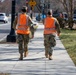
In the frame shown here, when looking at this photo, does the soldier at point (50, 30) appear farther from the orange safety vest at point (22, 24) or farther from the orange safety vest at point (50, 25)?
the orange safety vest at point (22, 24)

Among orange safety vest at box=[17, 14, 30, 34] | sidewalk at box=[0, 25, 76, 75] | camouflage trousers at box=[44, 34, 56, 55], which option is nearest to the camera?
sidewalk at box=[0, 25, 76, 75]

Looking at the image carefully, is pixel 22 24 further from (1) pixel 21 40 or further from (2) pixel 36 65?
(2) pixel 36 65

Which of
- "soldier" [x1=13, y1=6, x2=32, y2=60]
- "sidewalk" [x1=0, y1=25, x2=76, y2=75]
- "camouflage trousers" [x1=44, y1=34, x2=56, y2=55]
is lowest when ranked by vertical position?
"sidewalk" [x1=0, y1=25, x2=76, y2=75]

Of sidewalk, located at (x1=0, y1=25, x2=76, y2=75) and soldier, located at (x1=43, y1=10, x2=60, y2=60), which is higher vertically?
soldier, located at (x1=43, y1=10, x2=60, y2=60)

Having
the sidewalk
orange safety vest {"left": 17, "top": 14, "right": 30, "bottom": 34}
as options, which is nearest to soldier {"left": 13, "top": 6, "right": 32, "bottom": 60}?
orange safety vest {"left": 17, "top": 14, "right": 30, "bottom": 34}

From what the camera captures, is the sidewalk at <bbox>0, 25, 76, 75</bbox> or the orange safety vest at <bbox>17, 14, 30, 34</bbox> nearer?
the sidewalk at <bbox>0, 25, 76, 75</bbox>

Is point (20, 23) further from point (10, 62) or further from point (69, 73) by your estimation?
point (69, 73)

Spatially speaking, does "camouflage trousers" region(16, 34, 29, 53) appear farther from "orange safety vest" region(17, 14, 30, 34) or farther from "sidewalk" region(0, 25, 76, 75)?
"sidewalk" region(0, 25, 76, 75)

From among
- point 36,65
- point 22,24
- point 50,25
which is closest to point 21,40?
point 22,24

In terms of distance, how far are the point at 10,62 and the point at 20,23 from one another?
5.19ft

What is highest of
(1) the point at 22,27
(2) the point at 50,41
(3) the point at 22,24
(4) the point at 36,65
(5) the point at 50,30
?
(3) the point at 22,24

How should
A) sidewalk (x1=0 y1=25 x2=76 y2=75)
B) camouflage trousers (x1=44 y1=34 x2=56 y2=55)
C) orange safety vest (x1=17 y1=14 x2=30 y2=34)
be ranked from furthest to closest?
camouflage trousers (x1=44 y1=34 x2=56 y2=55) < orange safety vest (x1=17 y1=14 x2=30 y2=34) < sidewalk (x1=0 y1=25 x2=76 y2=75)

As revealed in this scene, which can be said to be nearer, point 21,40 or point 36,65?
point 36,65

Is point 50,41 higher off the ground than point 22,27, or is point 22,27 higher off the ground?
point 22,27
